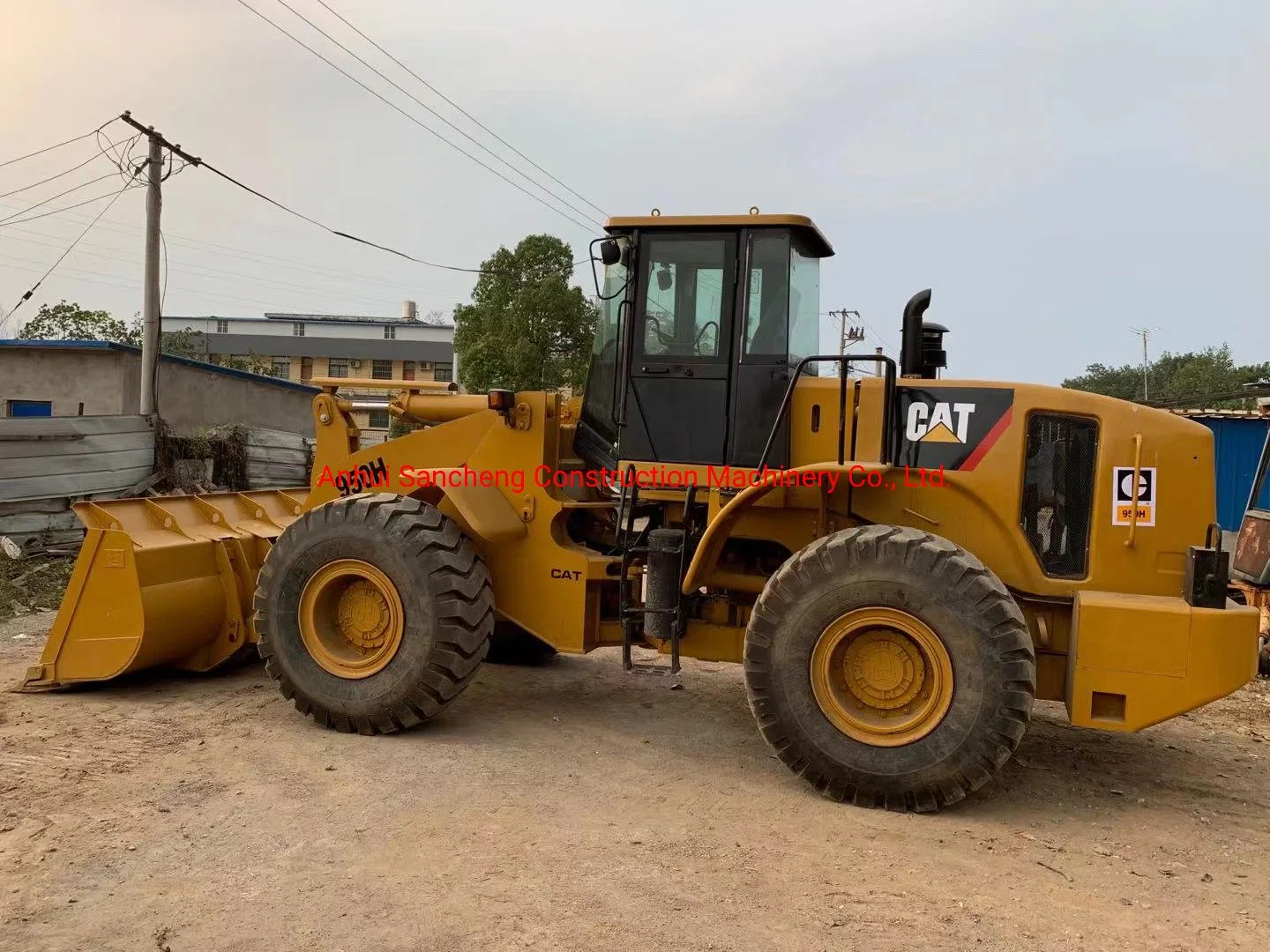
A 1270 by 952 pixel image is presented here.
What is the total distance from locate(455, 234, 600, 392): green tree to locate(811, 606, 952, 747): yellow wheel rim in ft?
78.0

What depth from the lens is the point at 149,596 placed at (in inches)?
236

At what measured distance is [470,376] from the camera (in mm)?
29922

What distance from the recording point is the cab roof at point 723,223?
5.55 metres

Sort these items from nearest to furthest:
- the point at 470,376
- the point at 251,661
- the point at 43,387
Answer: the point at 251,661, the point at 43,387, the point at 470,376

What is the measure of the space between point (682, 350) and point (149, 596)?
11.6 feet

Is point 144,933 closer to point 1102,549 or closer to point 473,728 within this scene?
point 473,728

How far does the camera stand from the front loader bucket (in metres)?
6.00

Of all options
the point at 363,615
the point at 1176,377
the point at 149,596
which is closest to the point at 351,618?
the point at 363,615

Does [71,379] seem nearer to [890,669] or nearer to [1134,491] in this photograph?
[890,669]

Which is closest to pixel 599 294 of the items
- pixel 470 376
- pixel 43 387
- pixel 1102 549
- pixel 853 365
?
pixel 853 365

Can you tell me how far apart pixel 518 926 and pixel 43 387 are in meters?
18.4

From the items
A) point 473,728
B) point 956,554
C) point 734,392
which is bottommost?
point 473,728

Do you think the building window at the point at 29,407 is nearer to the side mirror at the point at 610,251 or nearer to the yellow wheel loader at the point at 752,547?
the yellow wheel loader at the point at 752,547

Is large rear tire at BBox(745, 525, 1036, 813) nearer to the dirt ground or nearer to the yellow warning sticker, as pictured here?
the dirt ground
